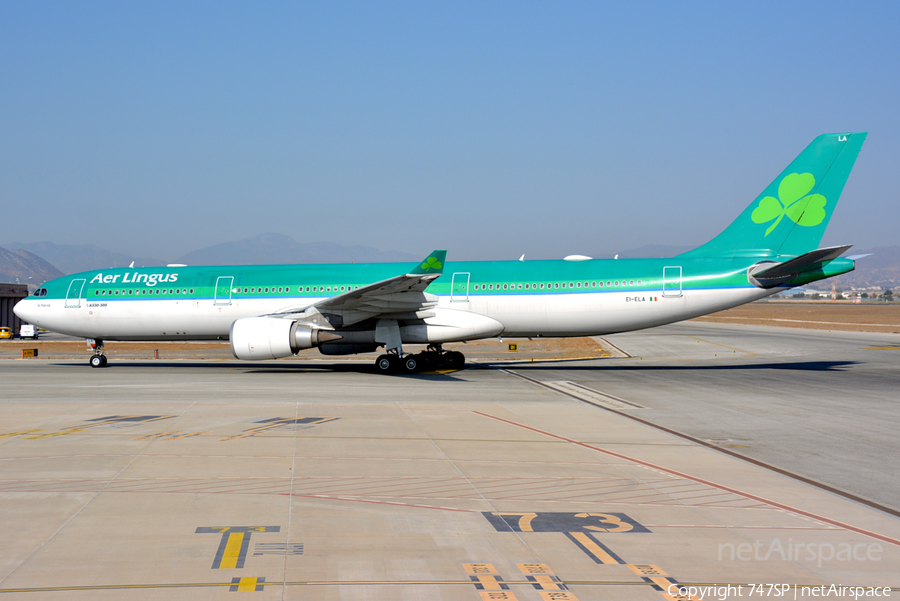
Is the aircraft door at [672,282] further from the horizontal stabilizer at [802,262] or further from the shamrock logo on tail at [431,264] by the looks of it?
the shamrock logo on tail at [431,264]

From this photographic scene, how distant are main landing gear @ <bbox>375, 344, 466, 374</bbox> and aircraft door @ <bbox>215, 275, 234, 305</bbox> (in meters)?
6.01

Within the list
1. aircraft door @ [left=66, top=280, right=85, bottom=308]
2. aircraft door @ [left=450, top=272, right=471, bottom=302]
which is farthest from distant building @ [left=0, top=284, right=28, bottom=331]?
aircraft door @ [left=450, top=272, right=471, bottom=302]

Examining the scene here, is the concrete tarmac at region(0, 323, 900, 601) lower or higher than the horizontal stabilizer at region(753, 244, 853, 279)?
lower

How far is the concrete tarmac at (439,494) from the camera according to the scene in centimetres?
536

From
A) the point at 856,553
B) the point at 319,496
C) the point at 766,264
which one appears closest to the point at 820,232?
the point at 766,264

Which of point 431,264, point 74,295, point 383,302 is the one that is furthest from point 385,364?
point 74,295

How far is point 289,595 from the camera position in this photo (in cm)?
493

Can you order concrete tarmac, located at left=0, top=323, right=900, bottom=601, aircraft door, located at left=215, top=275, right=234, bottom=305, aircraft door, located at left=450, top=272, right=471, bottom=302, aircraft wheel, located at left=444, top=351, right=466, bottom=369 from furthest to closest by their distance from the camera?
1. aircraft door, located at left=215, top=275, right=234, bottom=305
2. aircraft wheel, located at left=444, top=351, right=466, bottom=369
3. aircraft door, located at left=450, top=272, right=471, bottom=302
4. concrete tarmac, located at left=0, top=323, right=900, bottom=601

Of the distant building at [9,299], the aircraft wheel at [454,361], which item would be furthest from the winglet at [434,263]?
the distant building at [9,299]

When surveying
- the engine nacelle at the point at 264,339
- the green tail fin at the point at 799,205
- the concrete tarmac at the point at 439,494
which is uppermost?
the green tail fin at the point at 799,205

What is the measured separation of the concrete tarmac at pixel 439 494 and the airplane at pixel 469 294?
221 inches

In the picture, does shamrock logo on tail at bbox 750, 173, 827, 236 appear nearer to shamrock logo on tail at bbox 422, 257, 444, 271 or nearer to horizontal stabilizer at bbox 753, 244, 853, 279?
horizontal stabilizer at bbox 753, 244, 853, 279

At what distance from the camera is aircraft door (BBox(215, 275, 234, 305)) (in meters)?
24.0

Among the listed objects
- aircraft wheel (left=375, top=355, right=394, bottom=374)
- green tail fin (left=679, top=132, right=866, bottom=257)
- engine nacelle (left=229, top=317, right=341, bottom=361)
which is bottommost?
aircraft wheel (left=375, top=355, right=394, bottom=374)
